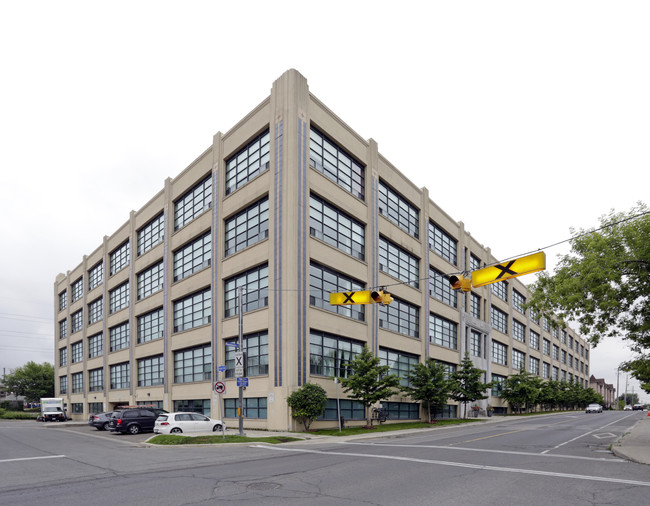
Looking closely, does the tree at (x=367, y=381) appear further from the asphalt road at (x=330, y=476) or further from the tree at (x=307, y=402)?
the asphalt road at (x=330, y=476)

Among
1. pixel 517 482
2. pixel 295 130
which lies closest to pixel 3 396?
pixel 295 130

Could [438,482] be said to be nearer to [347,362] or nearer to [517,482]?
[517,482]

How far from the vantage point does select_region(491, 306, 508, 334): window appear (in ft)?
203

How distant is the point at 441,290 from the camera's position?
47.7 m

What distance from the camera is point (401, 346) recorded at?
127 ft

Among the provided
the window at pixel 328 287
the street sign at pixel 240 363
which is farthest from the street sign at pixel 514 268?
the window at pixel 328 287

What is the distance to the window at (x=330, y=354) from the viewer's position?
29891 mm

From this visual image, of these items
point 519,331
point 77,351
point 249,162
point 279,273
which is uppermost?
point 249,162

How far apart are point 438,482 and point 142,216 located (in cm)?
4321

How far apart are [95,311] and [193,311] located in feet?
92.2

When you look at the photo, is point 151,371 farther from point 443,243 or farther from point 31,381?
point 31,381

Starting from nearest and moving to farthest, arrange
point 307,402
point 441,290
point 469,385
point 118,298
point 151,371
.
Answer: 1. point 307,402
2. point 469,385
3. point 151,371
4. point 441,290
5. point 118,298

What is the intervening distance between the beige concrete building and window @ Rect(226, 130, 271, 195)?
0.42 feet

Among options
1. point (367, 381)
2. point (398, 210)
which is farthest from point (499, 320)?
point (367, 381)
